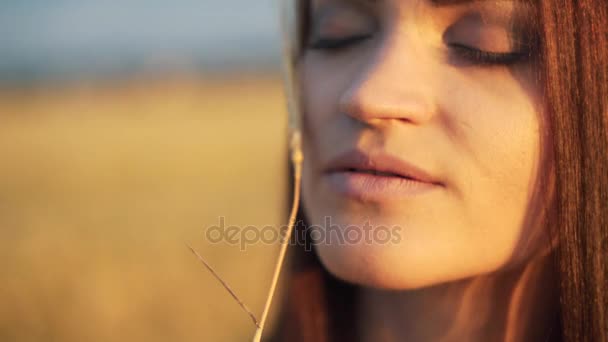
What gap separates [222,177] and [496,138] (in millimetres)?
7147

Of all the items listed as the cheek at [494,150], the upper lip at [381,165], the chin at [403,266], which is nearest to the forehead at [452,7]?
the cheek at [494,150]

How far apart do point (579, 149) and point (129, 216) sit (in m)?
5.52

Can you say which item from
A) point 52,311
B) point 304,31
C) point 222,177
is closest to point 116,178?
point 222,177

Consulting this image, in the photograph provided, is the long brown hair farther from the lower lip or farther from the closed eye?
the lower lip

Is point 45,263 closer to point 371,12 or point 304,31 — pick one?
point 304,31

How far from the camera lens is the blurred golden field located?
156 inches

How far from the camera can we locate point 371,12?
52.9 inches

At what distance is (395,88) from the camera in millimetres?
1239

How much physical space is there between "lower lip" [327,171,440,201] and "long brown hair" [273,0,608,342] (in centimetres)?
25

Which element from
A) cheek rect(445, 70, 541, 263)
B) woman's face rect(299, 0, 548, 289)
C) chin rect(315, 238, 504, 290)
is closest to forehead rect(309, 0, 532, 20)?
woman's face rect(299, 0, 548, 289)

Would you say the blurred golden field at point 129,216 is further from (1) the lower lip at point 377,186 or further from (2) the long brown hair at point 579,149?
(2) the long brown hair at point 579,149

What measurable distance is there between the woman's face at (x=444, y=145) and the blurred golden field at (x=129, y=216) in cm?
72

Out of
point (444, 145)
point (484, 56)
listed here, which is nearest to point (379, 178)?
point (444, 145)

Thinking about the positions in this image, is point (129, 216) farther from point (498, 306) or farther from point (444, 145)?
point (444, 145)
